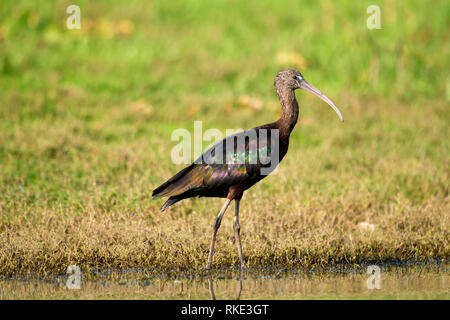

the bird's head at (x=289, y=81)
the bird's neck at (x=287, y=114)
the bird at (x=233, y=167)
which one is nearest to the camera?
the bird at (x=233, y=167)

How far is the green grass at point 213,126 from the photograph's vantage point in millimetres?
7141

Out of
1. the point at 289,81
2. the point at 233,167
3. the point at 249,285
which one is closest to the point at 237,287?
the point at 249,285

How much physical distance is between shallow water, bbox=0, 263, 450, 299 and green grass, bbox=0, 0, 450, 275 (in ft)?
0.74

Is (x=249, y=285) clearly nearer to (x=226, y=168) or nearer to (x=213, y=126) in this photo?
(x=226, y=168)

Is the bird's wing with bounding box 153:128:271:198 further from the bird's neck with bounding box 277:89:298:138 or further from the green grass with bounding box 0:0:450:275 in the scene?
the green grass with bounding box 0:0:450:275

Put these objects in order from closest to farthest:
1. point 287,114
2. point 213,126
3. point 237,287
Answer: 1. point 237,287
2. point 287,114
3. point 213,126

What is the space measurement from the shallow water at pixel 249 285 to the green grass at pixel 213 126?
224 millimetres

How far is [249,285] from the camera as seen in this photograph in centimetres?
630

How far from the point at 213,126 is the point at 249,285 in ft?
19.5

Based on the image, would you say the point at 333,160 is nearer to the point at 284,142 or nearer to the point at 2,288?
the point at 284,142

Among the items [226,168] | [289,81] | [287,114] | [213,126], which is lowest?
[226,168]

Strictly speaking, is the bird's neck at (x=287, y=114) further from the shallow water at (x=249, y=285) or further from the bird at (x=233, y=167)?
the shallow water at (x=249, y=285)

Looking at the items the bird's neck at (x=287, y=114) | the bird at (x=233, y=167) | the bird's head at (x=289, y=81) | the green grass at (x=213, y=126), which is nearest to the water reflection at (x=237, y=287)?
the green grass at (x=213, y=126)

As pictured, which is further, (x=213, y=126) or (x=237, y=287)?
(x=213, y=126)
